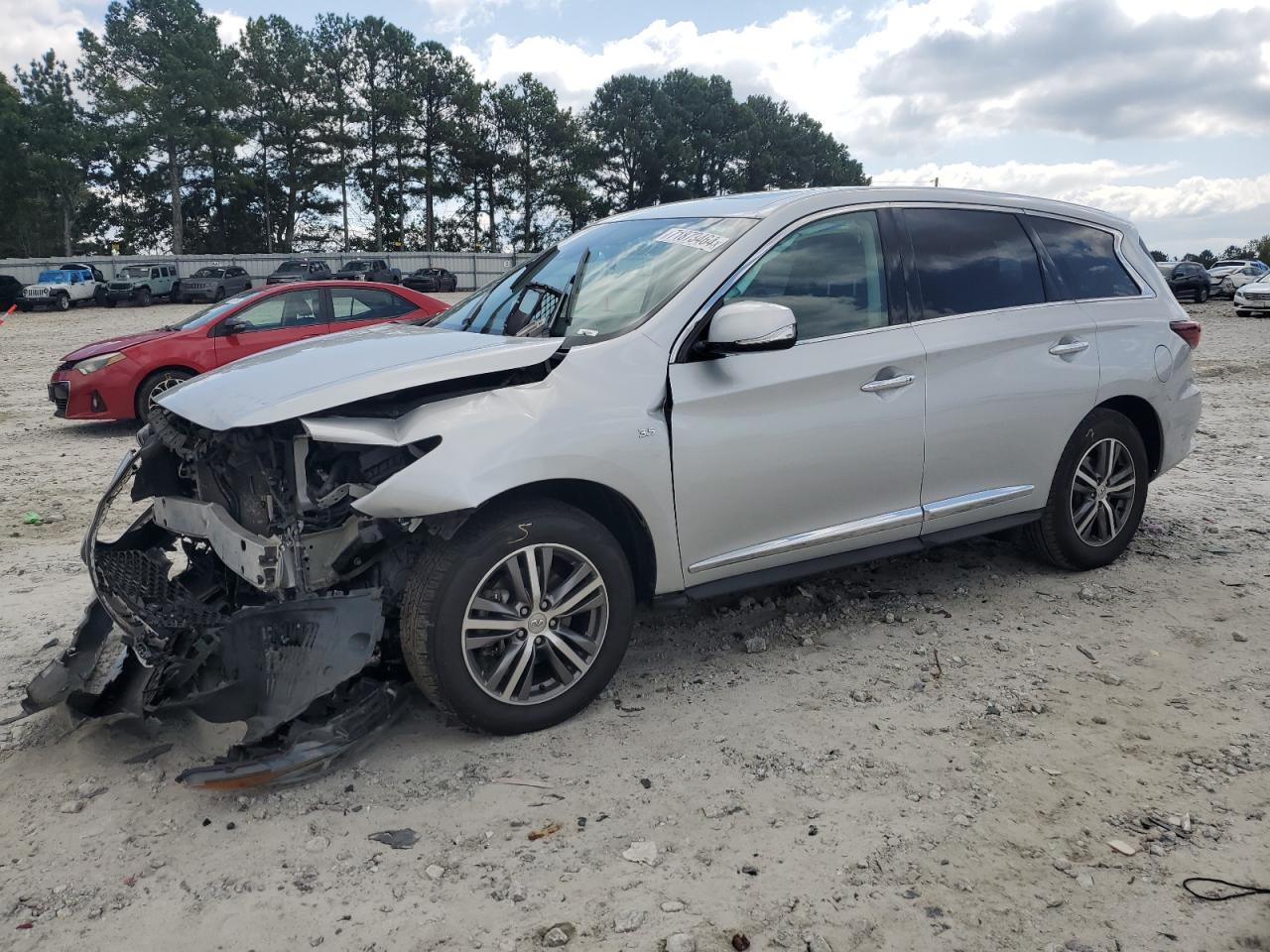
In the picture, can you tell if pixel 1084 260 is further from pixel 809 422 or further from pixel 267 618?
pixel 267 618

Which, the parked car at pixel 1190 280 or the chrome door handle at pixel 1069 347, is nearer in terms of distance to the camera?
the chrome door handle at pixel 1069 347

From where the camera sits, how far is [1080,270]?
493cm

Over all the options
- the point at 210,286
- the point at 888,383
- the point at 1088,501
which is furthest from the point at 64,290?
the point at 1088,501

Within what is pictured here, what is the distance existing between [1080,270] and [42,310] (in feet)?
117

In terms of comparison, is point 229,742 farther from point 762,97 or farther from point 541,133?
point 762,97

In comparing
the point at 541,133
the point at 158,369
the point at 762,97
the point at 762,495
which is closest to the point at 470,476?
the point at 762,495

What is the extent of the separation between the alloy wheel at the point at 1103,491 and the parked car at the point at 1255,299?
24.8 metres

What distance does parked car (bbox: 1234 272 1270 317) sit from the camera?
83.1ft

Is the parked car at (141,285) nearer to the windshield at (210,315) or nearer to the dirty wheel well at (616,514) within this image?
the windshield at (210,315)

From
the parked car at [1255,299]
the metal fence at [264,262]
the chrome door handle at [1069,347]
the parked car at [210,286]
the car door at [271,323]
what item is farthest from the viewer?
the metal fence at [264,262]

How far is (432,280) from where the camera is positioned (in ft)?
145

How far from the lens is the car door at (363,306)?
1070cm

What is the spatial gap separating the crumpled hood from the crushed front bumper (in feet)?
1.35

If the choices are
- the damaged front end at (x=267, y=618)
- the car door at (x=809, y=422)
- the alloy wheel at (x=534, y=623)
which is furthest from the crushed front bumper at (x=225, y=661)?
the car door at (x=809, y=422)
